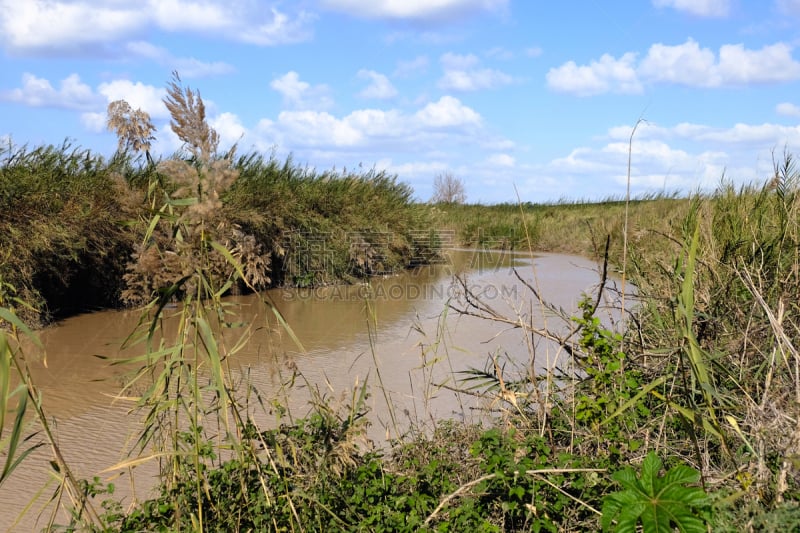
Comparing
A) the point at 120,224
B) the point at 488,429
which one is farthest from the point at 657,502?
the point at 120,224

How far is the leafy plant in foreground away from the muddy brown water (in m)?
0.96

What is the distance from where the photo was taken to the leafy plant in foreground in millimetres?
1781

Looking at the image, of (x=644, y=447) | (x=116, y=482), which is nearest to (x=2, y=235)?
(x=116, y=482)

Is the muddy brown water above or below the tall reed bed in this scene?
below

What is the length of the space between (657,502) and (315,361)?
4494mm

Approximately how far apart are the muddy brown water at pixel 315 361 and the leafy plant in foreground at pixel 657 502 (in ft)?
3.15

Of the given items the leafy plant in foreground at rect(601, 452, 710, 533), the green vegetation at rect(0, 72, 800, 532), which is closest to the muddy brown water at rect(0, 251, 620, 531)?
the green vegetation at rect(0, 72, 800, 532)

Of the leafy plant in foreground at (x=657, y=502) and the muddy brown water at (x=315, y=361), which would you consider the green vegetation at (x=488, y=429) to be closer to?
the leafy plant in foreground at (x=657, y=502)

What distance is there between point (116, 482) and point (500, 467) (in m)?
2.18

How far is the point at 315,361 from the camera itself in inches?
239

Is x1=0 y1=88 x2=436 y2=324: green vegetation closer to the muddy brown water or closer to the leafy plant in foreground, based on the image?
the muddy brown water

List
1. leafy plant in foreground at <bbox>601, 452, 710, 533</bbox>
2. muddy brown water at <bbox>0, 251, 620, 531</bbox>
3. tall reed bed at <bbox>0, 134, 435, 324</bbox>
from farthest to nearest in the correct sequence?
tall reed bed at <bbox>0, 134, 435, 324</bbox>, muddy brown water at <bbox>0, 251, 620, 531</bbox>, leafy plant in foreground at <bbox>601, 452, 710, 533</bbox>

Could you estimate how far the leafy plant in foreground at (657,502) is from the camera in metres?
1.78

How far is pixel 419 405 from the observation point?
4.54 metres
